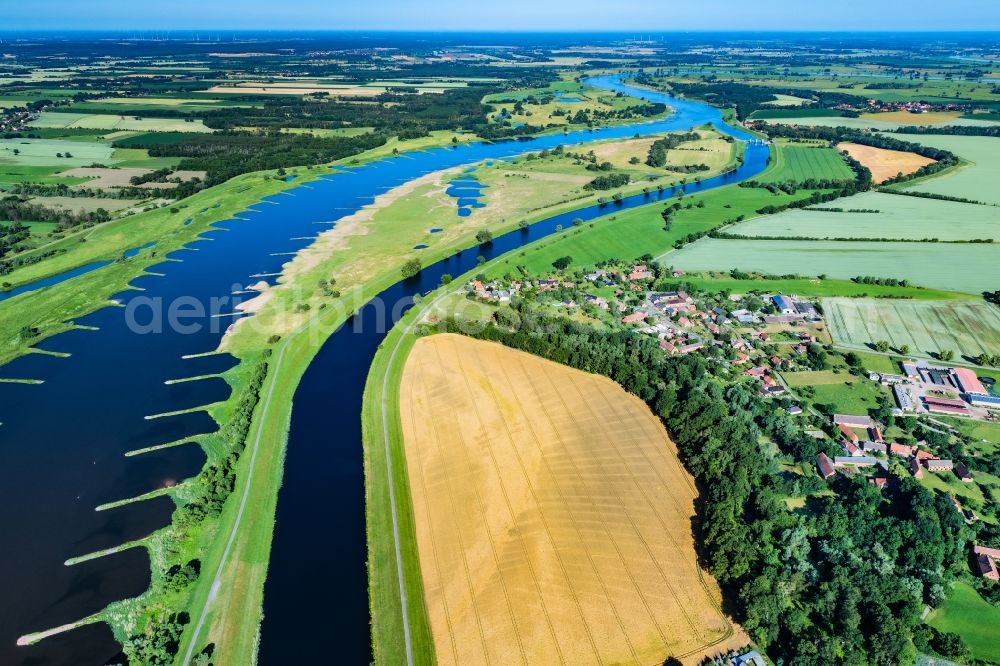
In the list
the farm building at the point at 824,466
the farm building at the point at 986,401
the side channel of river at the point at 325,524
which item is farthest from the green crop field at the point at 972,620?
the side channel of river at the point at 325,524

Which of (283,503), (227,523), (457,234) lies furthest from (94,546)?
(457,234)

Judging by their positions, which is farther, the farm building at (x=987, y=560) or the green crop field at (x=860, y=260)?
the green crop field at (x=860, y=260)

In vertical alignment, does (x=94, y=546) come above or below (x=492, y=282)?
below

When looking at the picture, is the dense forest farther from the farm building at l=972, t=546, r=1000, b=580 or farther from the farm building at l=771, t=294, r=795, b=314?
the farm building at l=771, t=294, r=795, b=314

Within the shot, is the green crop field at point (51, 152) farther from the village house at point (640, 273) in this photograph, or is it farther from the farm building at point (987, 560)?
the farm building at point (987, 560)

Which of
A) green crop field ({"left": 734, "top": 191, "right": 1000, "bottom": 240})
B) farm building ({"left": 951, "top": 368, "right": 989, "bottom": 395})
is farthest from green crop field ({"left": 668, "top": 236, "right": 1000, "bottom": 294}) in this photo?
farm building ({"left": 951, "top": 368, "right": 989, "bottom": 395})

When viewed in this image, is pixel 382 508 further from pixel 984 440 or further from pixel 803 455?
pixel 984 440
